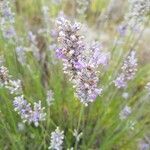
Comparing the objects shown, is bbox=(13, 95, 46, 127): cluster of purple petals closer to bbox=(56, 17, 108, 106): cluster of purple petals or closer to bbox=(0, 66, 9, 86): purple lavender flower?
bbox=(0, 66, 9, 86): purple lavender flower

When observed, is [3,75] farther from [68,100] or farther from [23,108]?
[68,100]

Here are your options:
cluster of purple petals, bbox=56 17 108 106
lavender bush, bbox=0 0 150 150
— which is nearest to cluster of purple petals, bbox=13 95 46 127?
lavender bush, bbox=0 0 150 150

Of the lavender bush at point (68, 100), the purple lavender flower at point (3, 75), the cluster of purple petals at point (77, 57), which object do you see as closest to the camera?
the cluster of purple petals at point (77, 57)

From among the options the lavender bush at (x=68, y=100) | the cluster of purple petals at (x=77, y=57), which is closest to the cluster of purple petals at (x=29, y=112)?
the lavender bush at (x=68, y=100)

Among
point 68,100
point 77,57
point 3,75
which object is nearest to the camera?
point 77,57

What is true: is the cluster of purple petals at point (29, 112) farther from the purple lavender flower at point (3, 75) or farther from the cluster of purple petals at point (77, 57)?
the cluster of purple petals at point (77, 57)

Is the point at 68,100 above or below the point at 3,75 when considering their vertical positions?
above

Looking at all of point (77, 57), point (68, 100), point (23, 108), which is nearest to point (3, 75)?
point (23, 108)

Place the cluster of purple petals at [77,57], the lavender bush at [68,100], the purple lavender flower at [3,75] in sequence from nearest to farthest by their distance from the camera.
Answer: the cluster of purple petals at [77,57] < the purple lavender flower at [3,75] < the lavender bush at [68,100]
